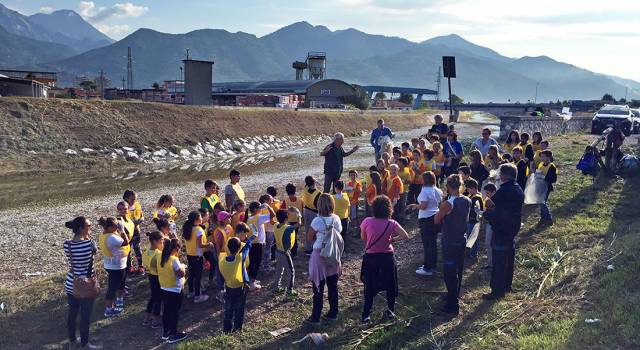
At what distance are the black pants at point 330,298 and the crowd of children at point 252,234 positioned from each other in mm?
747

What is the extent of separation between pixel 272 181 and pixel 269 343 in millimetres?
15256

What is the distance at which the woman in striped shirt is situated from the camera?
23.7 feet

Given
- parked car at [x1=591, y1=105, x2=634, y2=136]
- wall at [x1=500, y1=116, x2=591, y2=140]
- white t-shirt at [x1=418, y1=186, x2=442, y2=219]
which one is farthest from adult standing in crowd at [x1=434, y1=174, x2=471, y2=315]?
parked car at [x1=591, y1=105, x2=634, y2=136]

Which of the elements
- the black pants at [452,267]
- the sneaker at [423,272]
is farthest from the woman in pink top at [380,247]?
the sneaker at [423,272]

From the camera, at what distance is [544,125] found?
35188 mm

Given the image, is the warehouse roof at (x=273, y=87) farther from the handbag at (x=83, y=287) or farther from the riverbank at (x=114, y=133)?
the handbag at (x=83, y=287)

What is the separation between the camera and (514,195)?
25.4ft

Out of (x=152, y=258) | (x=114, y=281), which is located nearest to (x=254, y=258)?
(x=152, y=258)

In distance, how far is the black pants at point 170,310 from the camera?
289 inches

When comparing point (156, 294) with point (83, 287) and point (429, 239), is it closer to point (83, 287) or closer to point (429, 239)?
point (83, 287)

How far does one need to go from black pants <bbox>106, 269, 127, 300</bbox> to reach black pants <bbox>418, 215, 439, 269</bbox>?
5.35m

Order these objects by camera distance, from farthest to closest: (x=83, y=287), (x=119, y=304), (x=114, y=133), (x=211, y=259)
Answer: (x=114, y=133)
(x=211, y=259)
(x=119, y=304)
(x=83, y=287)

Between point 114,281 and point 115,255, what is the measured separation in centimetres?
54

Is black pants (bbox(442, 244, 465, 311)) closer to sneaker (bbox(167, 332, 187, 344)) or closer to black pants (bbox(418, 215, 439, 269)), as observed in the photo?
black pants (bbox(418, 215, 439, 269))
